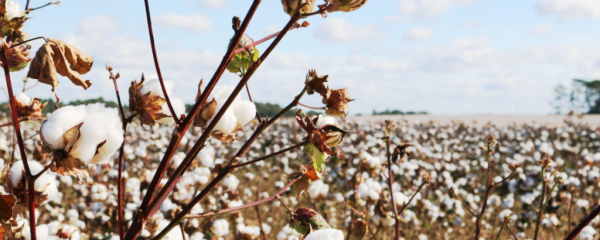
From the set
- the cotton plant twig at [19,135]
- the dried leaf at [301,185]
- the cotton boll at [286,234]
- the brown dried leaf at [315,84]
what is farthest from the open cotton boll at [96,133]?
the cotton boll at [286,234]

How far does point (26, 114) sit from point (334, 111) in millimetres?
984

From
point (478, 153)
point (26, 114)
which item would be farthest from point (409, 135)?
point (26, 114)

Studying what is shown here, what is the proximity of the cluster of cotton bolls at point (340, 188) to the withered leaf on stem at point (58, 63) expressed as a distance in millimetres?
113

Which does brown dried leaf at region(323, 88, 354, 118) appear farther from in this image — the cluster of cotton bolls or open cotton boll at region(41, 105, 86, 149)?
open cotton boll at region(41, 105, 86, 149)

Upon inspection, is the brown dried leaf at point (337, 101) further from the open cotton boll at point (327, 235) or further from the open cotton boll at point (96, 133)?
the open cotton boll at point (96, 133)

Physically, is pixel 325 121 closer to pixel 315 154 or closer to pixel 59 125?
pixel 315 154

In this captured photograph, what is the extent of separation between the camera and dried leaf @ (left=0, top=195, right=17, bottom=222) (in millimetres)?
717

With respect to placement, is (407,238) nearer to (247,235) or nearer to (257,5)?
(247,235)

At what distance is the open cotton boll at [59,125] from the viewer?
1.91 ft

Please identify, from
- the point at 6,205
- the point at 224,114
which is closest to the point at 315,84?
the point at 224,114

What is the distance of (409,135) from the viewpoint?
400 inches

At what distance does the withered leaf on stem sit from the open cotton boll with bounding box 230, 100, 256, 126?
26cm

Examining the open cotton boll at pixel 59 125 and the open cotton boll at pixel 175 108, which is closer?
the open cotton boll at pixel 59 125

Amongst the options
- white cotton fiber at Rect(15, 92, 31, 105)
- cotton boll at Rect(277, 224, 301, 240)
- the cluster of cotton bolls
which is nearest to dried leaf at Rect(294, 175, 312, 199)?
the cluster of cotton bolls
